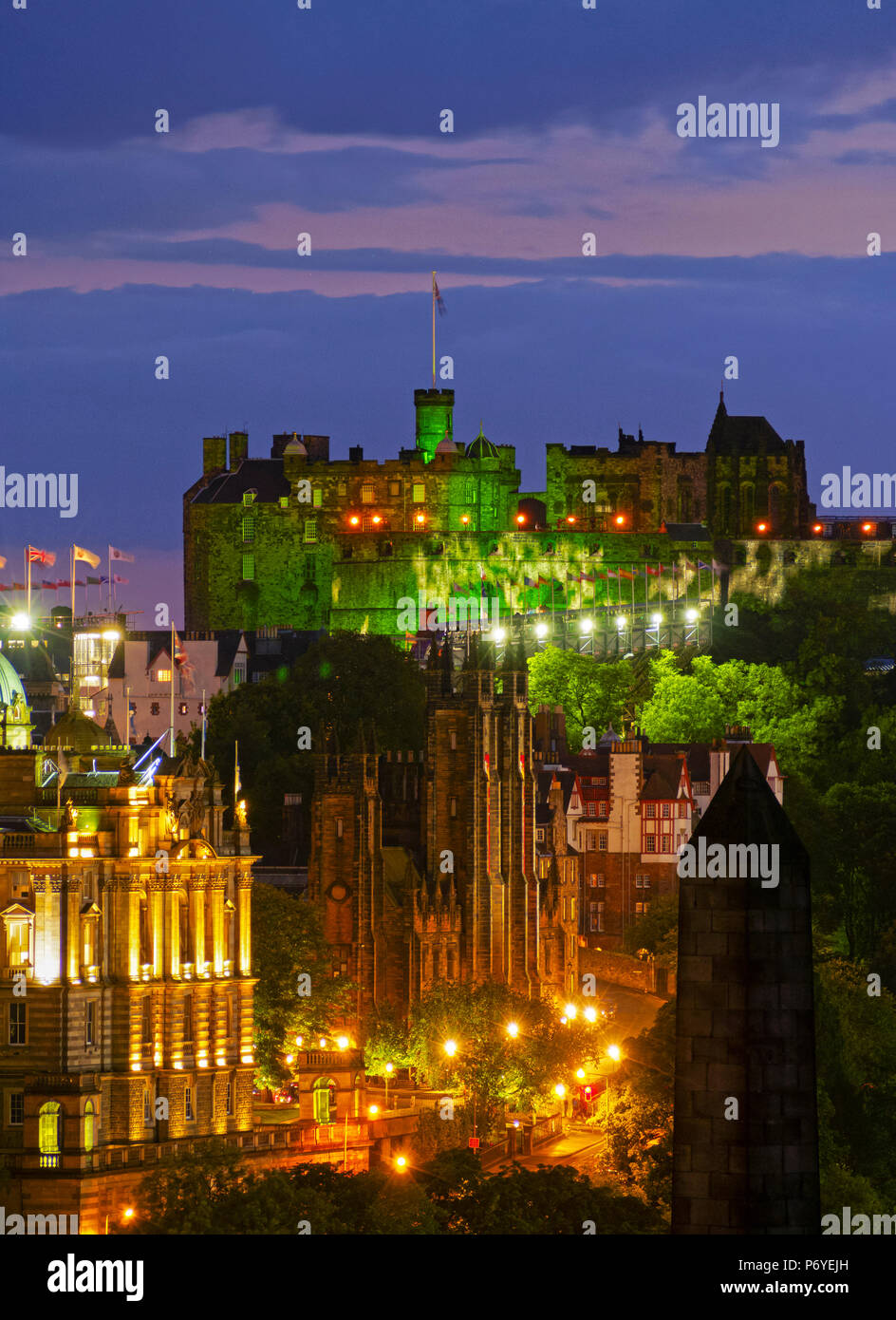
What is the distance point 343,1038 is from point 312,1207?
82.1 ft

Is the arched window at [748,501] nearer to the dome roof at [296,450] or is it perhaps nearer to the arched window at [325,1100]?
the dome roof at [296,450]

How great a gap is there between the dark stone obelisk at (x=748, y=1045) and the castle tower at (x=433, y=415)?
14916 cm

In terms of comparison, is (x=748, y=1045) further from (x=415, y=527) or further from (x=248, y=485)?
(x=248, y=485)

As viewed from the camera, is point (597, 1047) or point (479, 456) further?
point (479, 456)

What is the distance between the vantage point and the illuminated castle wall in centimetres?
17288

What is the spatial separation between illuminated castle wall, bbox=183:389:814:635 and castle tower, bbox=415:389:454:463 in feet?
0.35

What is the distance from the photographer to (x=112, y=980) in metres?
75.3

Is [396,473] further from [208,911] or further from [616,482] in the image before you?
[208,911]

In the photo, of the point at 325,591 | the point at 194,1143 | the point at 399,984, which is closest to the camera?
the point at 194,1143

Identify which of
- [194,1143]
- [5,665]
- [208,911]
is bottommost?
[194,1143]

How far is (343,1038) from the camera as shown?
87.0 m

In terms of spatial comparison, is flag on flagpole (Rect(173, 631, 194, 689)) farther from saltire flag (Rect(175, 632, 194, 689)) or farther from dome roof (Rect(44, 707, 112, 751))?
dome roof (Rect(44, 707, 112, 751))
